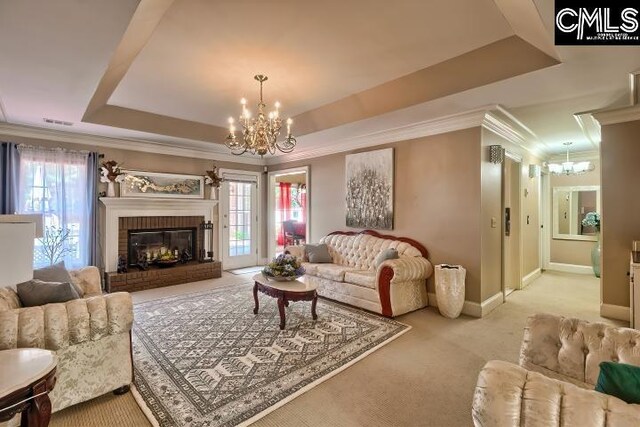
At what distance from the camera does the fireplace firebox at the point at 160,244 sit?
5.51 metres

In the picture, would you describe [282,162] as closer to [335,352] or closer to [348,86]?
[348,86]

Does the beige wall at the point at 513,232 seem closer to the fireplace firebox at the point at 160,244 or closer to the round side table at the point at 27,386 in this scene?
the round side table at the point at 27,386

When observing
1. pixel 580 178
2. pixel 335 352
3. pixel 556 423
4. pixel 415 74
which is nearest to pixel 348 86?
pixel 415 74

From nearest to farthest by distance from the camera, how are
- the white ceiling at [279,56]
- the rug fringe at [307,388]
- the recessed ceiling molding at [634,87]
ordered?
the rug fringe at [307,388] < the white ceiling at [279,56] < the recessed ceiling molding at [634,87]

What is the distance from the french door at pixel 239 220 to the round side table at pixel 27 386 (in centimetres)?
507

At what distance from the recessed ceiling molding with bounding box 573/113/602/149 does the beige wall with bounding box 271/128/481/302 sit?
1.50 meters

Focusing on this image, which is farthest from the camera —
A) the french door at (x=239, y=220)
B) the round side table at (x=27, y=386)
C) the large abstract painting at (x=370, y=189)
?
the french door at (x=239, y=220)

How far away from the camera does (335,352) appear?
112 inches

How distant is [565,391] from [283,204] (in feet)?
32.1

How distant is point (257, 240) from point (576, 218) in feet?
23.8

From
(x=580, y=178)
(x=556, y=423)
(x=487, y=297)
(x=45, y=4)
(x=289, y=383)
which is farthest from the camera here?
(x=580, y=178)

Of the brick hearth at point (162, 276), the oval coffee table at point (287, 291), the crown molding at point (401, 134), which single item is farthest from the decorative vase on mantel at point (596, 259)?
→ the brick hearth at point (162, 276)

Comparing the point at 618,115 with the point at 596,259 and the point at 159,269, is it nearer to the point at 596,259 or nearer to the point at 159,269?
the point at 596,259

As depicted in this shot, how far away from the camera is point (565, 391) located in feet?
3.47
